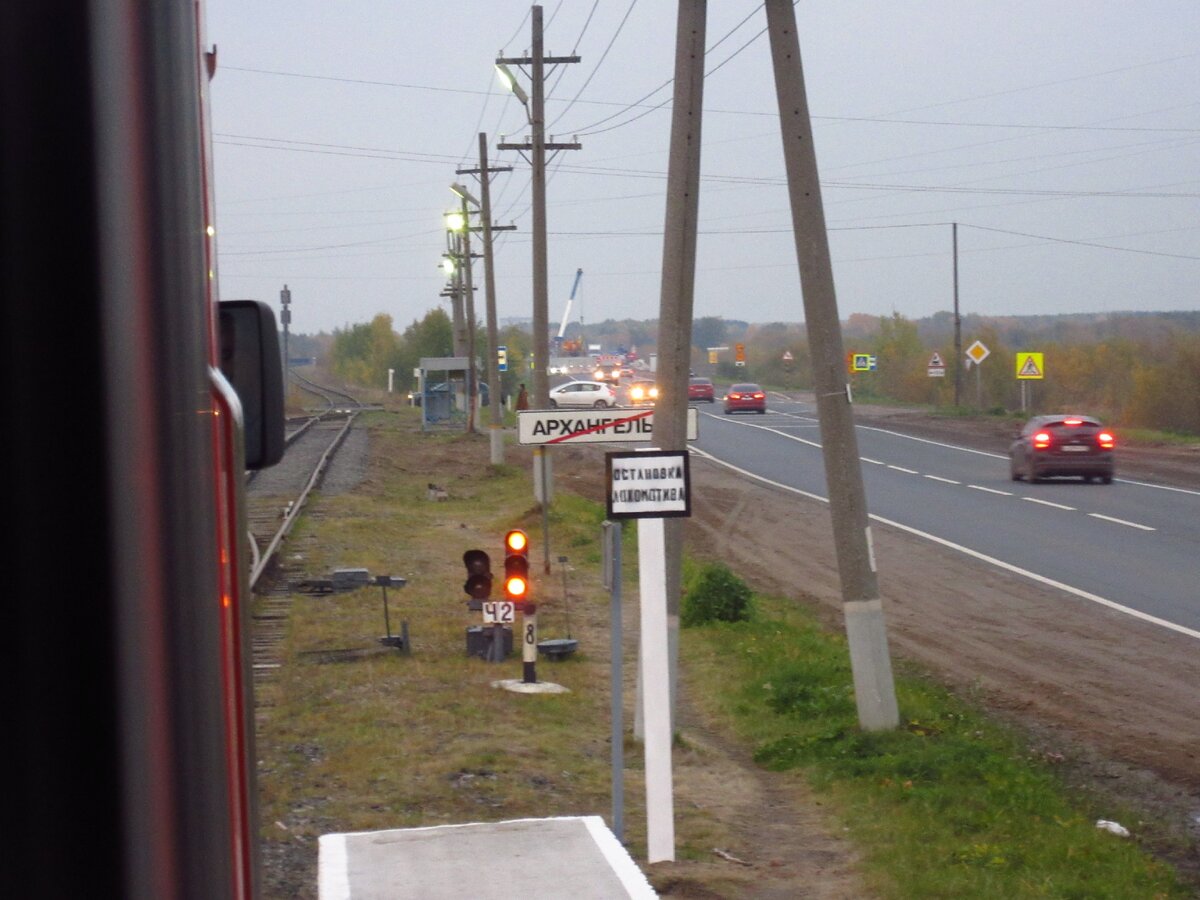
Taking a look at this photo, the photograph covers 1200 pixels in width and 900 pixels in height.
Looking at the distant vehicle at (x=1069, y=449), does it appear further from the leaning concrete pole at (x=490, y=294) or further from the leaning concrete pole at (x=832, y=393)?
the leaning concrete pole at (x=832, y=393)

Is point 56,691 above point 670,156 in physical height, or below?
below

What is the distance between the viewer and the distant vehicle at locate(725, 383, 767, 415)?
63.3 m

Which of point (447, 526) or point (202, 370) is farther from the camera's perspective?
point (447, 526)

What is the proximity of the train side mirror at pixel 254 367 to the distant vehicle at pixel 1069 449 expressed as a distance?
30.2 meters

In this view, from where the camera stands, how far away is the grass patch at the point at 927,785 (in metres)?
7.13

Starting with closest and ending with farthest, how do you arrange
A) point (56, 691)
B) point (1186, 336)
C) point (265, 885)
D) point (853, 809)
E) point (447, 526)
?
point (56, 691) < point (265, 885) < point (853, 809) < point (447, 526) < point (1186, 336)

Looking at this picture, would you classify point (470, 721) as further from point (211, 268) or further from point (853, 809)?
point (211, 268)

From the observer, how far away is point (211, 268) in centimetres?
187

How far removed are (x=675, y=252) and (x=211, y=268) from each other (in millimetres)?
8635

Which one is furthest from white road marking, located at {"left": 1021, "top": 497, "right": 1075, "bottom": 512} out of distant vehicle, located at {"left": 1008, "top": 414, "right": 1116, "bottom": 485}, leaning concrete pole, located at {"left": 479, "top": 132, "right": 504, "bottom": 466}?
leaning concrete pole, located at {"left": 479, "top": 132, "right": 504, "bottom": 466}

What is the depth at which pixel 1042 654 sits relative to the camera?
45.3 feet

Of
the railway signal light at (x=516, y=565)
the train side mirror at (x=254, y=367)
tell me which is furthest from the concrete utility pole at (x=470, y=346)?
the train side mirror at (x=254, y=367)

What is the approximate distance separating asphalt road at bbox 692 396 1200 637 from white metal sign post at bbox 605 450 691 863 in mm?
8868

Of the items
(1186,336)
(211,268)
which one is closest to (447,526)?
(211,268)
